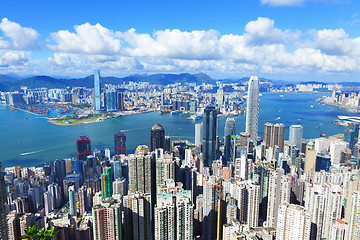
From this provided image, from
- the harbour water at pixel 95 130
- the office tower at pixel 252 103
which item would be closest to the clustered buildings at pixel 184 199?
the harbour water at pixel 95 130

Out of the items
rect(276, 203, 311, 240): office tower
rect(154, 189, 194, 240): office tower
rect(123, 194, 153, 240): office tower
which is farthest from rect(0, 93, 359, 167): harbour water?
rect(276, 203, 311, 240): office tower

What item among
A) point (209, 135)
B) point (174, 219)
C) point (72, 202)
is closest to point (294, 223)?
point (174, 219)

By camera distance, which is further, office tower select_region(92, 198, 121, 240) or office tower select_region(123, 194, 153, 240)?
office tower select_region(123, 194, 153, 240)

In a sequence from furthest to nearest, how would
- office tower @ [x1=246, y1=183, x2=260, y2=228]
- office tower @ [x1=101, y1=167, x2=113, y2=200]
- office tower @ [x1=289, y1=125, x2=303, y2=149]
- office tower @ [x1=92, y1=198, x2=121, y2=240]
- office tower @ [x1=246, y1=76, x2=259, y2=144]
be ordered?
office tower @ [x1=246, y1=76, x2=259, y2=144], office tower @ [x1=289, y1=125, x2=303, y2=149], office tower @ [x1=101, y1=167, x2=113, y2=200], office tower @ [x1=246, y1=183, x2=260, y2=228], office tower @ [x1=92, y1=198, x2=121, y2=240]

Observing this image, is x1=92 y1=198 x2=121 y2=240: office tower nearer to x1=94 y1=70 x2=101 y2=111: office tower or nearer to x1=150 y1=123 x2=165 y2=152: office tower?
x1=150 y1=123 x2=165 y2=152: office tower

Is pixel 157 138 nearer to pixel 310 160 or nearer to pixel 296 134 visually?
pixel 310 160

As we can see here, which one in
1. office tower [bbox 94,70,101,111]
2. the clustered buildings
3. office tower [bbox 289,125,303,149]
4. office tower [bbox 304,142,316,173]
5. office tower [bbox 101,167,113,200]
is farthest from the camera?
office tower [bbox 94,70,101,111]
